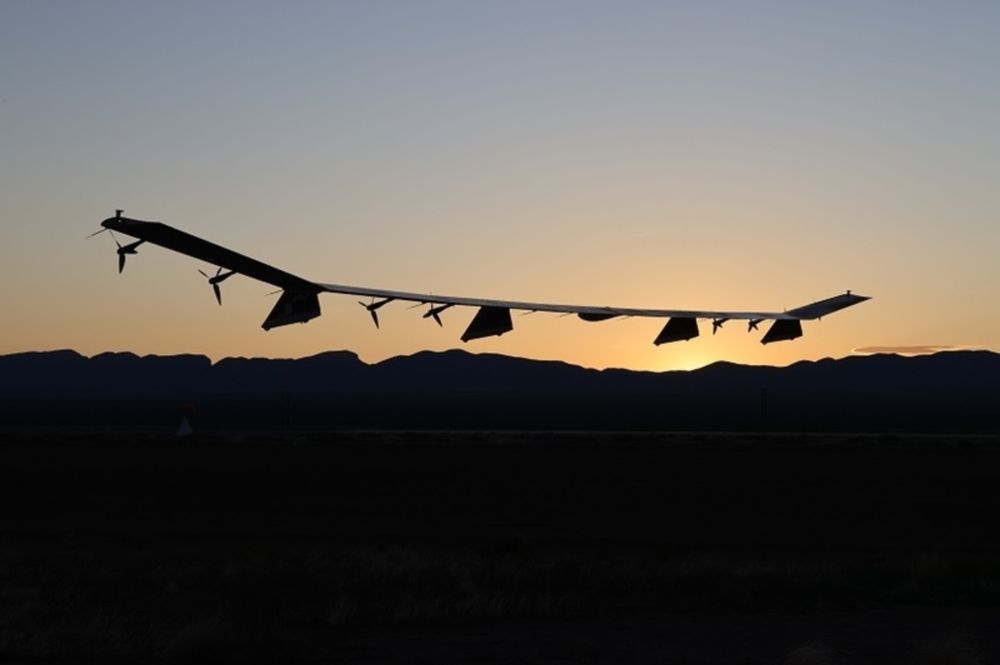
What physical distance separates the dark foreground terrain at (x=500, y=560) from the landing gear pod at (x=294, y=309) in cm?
430

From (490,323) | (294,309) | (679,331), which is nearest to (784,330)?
(679,331)

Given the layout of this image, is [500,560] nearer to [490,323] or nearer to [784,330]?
[490,323]

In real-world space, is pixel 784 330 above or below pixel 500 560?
above

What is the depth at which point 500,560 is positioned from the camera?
26.5 m

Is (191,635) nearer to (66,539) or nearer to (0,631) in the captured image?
(0,631)

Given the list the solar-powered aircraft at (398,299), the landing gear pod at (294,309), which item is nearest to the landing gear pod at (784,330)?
the solar-powered aircraft at (398,299)

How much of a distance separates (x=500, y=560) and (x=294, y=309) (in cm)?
659

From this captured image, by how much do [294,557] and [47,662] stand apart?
9.63 meters

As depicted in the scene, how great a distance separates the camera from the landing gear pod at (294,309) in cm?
2309

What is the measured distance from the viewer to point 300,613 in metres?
20.8

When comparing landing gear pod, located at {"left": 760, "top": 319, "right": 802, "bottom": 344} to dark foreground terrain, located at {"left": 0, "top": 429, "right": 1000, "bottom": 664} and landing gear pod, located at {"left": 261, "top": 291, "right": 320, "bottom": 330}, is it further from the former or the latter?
landing gear pod, located at {"left": 261, "top": 291, "right": 320, "bottom": 330}

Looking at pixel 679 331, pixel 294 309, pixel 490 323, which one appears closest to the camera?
pixel 294 309

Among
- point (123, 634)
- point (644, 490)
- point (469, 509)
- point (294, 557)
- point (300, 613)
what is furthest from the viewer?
point (644, 490)

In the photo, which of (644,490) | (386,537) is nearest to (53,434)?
(644,490)
